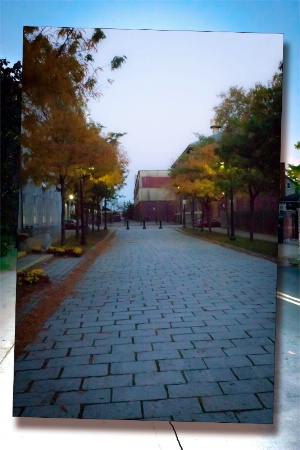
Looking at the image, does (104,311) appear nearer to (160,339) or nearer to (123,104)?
(160,339)

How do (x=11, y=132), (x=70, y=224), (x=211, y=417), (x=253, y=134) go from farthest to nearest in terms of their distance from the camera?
(x=11, y=132) < (x=70, y=224) < (x=253, y=134) < (x=211, y=417)

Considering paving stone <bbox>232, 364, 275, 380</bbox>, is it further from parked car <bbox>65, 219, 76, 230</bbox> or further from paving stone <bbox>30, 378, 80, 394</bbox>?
parked car <bbox>65, 219, 76, 230</bbox>

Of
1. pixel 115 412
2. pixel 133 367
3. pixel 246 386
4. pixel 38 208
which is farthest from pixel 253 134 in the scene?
pixel 115 412

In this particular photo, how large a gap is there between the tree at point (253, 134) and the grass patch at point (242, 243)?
2.5 inches

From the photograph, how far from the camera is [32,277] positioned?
2.46m

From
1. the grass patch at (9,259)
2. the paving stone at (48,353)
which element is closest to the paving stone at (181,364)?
the paving stone at (48,353)

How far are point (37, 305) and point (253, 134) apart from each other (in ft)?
5.49

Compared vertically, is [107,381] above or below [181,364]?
below

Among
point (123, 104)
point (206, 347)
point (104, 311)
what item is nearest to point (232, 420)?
point (206, 347)

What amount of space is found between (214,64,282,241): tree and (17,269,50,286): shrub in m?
1.30

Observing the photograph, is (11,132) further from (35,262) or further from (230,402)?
(230,402)

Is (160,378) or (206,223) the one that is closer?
(160,378)

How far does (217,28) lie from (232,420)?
2353 millimetres

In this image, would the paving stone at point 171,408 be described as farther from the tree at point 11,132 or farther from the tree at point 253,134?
the tree at point 11,132
